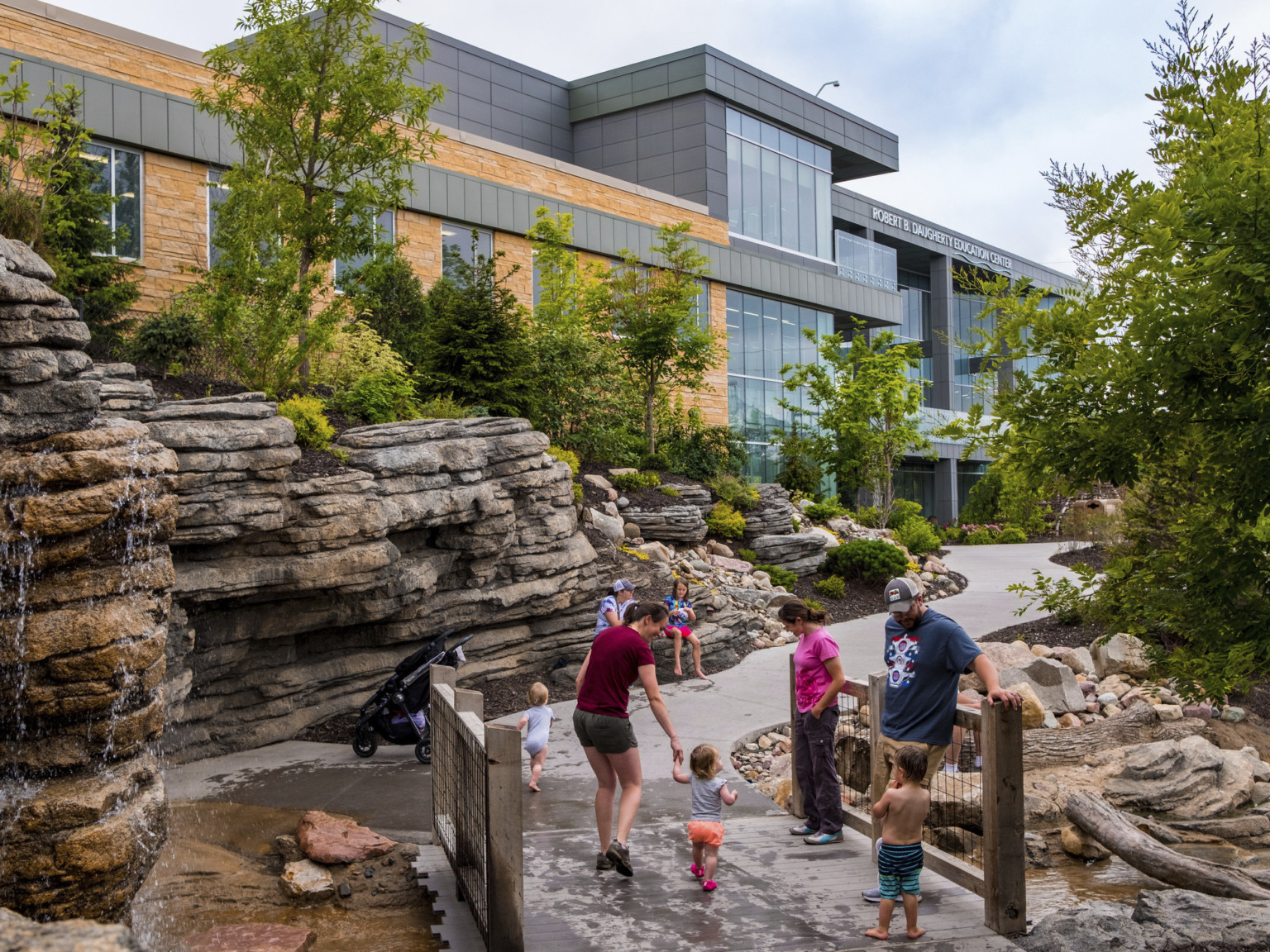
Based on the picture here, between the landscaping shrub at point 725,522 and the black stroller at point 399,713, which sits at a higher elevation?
the landscaping shrub at point 725,522

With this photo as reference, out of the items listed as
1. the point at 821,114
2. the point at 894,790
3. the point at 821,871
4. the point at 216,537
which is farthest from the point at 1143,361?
the point at 821,114

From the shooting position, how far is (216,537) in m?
8.81

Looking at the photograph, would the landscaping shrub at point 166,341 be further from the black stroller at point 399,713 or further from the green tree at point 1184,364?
the green tree at point 1184,364

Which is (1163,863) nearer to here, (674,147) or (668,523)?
(668,523)

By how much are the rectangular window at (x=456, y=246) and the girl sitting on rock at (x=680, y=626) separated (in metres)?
12.4

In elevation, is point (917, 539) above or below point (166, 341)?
below

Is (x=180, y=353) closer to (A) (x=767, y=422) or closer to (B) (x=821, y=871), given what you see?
(B) (x=821, y=871)

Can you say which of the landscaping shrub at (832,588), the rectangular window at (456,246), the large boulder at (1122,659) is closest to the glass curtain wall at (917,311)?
the rectangular window at (456,246)

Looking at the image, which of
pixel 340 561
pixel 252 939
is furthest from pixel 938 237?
pixel 252 939

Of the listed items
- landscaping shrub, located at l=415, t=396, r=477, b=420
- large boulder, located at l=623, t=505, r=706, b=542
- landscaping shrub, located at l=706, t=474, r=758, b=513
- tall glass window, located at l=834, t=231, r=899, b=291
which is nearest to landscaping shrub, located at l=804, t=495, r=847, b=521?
landscaping shrub, located at l=706, t=474, r=758, b=513

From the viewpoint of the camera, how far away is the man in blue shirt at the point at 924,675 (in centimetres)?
553

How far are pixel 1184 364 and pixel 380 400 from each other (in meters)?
11.3

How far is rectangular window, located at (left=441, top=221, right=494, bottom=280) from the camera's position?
2309cm

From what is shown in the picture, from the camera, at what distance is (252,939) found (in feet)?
17.6
